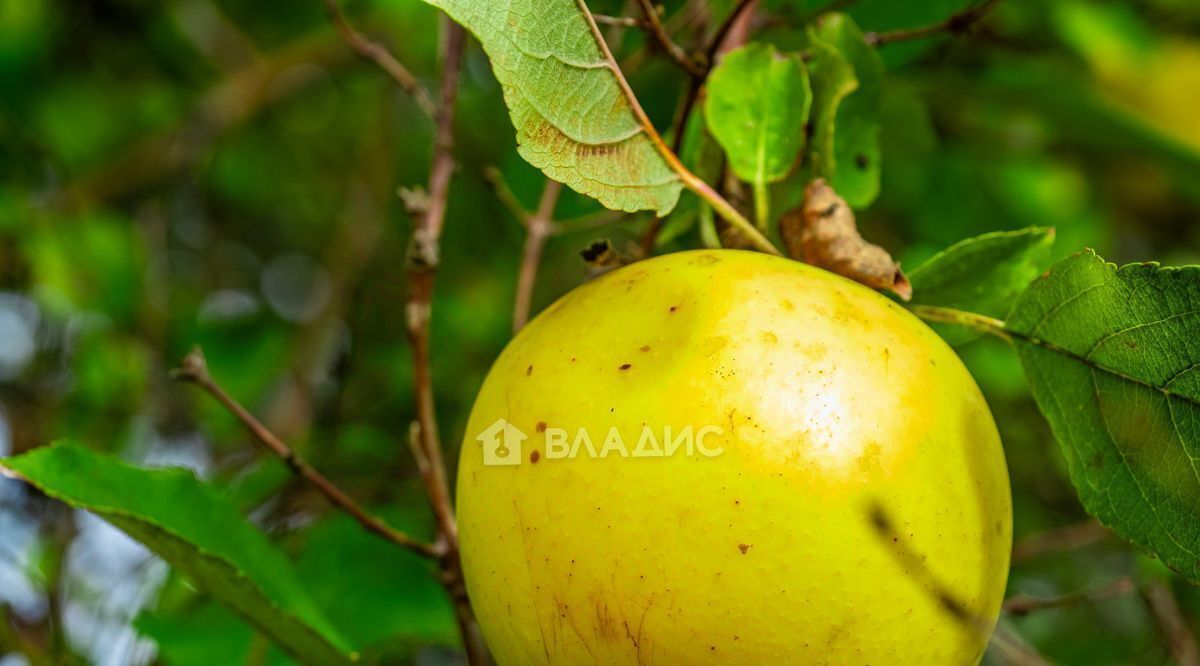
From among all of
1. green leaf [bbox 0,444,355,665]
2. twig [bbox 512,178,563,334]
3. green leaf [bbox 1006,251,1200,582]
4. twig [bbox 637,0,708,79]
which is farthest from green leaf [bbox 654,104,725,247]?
green leaf [bbox 0,444,355,665]

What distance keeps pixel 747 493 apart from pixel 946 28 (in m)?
0.61

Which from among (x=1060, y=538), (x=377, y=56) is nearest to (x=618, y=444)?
(x=377, y=56)

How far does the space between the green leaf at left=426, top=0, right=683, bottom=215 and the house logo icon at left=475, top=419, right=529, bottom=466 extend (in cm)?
15

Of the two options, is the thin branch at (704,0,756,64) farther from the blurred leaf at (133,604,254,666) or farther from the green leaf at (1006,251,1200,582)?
the blurred leaf at (133,604,254,666)

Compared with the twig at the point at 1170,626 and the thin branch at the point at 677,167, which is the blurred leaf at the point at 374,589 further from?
the twig at the point at 1170,626

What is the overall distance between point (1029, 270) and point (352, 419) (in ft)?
3.49

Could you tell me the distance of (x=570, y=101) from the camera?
2.09 ft

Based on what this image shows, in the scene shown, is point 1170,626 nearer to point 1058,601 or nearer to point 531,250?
point 1058,601

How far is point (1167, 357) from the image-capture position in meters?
0.60

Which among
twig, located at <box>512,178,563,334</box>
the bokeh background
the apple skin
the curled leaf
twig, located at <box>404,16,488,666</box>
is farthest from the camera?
the bokeh background

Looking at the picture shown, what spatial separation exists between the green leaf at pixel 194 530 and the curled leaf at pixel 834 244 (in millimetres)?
438

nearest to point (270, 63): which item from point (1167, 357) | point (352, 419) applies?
point (352, 419)

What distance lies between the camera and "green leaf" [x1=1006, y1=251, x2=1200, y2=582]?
60 cm

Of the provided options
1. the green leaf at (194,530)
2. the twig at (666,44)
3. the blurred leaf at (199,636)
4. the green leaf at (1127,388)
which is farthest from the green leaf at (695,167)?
the blurred leaf at (199,636)
